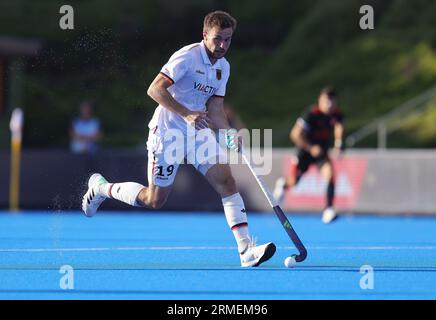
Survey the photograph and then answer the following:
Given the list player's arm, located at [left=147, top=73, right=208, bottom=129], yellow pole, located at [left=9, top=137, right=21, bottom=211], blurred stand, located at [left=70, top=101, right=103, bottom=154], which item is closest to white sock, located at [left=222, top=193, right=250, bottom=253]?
player's arm, located at [left=147, top=73, right=208, bottom=129]

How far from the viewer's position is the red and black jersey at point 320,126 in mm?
16078

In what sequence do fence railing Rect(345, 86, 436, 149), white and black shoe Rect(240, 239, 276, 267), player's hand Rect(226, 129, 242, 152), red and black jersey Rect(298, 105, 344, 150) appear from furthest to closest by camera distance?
fence railing Rect(345, 86, 436, 149)
red and black jersey Rect(298, 105, 344, 150)
player's hand Rect(226, 129, 242, 152)
white and black shoe Rect(240, 239, 276, 267)

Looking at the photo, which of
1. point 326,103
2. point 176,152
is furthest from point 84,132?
point 176,152

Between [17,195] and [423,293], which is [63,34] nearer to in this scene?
[17,195]

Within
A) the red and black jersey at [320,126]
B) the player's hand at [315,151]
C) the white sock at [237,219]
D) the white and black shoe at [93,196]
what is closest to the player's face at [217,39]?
the white sock at [237,219]

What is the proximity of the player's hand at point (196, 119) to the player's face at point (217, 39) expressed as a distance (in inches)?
18.9

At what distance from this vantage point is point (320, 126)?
1617 cm

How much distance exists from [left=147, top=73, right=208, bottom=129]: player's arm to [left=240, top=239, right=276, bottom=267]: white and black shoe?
99 cm

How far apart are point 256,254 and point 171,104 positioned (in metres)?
1.28

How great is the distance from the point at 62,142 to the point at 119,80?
241 inches

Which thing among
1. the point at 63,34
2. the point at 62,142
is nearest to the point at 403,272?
the point at 62,142

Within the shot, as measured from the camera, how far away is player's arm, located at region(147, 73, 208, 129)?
840cm

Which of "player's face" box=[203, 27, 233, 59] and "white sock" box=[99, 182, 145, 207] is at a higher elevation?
"player's face" box=[203, 27, 233, 59]

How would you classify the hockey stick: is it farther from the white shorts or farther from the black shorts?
the black shorts
